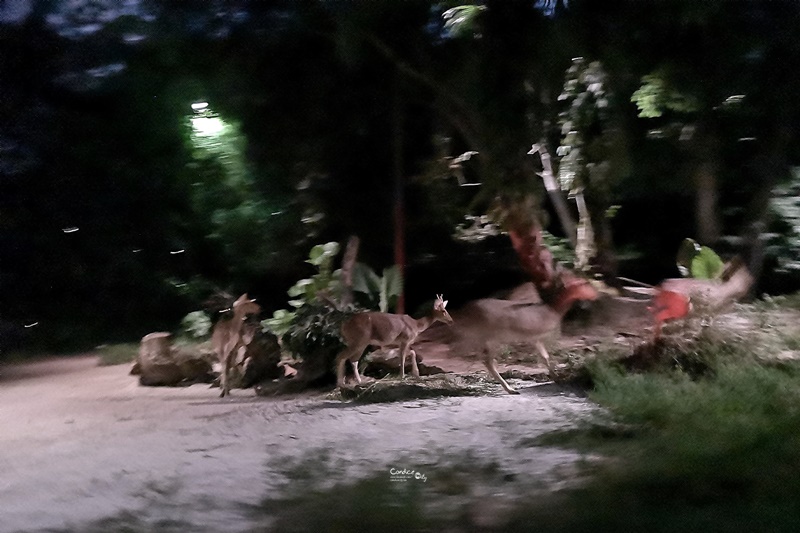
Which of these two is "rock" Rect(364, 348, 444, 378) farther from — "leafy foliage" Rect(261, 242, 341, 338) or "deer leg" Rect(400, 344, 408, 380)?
"leafy foliage" Rect(261, 242, 341, 338)

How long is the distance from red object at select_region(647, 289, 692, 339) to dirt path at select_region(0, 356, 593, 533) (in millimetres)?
1973

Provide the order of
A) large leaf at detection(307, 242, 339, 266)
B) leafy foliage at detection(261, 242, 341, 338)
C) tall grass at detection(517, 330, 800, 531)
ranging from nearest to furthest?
tall grass at detection(517, 330, 800, 531), leafy foliage at detection(261, 242, 341, 338), large leaf at detection(307, 242, 339, 266)

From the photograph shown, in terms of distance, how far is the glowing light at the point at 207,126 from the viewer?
13.3m

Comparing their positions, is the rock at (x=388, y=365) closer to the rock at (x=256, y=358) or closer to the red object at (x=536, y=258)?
the rock at (x=256, y=358)

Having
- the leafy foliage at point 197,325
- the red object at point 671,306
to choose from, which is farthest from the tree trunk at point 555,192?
the leafy foliage at point 197,325

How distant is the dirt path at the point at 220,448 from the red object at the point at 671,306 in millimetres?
1973

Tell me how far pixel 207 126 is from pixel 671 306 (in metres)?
8.90

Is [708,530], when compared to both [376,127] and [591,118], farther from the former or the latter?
[376,127]

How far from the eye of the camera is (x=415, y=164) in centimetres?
1408

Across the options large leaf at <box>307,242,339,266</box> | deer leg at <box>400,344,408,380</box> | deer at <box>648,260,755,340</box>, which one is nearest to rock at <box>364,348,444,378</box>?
deer leg at <box>400,344,408,380</box>

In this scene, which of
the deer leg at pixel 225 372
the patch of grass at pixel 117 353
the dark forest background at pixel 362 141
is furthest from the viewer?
the patch of grass at pixel 117 353

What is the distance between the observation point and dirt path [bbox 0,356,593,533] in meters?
4.58

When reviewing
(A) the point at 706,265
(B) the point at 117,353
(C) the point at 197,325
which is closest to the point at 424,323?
(C) the point at 197,325

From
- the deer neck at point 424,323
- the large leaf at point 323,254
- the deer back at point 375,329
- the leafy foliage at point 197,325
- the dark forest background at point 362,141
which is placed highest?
the dark forest background at point 362,141
